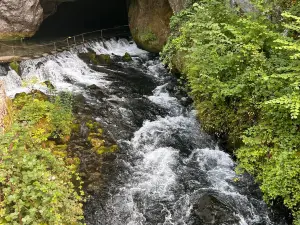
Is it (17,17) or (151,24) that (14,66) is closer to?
(17,17)

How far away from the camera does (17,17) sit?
20.8 metres

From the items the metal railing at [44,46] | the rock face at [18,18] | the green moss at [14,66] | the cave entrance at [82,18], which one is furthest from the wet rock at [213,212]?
the rock face at [18,18]

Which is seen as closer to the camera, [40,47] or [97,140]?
[97,140]

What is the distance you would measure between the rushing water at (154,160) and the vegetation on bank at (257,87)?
0.79 metres

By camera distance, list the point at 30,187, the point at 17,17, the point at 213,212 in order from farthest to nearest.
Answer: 1. the point at 17,17
2. the point at 213,212
3. the point at 30,187

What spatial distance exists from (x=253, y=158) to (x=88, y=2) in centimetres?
2798

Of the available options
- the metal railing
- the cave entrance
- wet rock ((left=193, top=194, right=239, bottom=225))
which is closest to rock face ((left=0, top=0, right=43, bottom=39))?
the cave entrance

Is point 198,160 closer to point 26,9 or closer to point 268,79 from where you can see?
point 268,79

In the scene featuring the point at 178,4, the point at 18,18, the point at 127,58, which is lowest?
the point at 127,58

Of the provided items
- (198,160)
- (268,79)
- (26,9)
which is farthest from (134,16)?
(268,79)

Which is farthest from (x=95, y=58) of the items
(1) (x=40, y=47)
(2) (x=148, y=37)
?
(2) (x=148, y=37)

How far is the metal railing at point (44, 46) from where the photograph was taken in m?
17.6

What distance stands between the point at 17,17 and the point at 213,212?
19038mm

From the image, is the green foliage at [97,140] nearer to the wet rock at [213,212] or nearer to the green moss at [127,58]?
the wet rock at [213,212]
